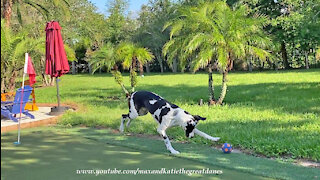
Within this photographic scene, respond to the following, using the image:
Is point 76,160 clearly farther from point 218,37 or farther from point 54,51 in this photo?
point 218,37

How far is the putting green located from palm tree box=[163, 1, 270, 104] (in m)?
4.80

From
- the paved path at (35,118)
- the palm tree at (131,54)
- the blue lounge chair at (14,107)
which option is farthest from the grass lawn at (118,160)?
the palm tree at (131,54)

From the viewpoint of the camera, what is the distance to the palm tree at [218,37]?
31.6 feet

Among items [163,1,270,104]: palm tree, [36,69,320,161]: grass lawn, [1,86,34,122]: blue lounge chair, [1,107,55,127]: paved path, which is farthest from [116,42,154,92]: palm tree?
[1,86,34,122]: blue lounge chair

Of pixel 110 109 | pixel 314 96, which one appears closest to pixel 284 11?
pixel 314 96

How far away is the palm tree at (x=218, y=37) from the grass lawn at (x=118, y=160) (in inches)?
169

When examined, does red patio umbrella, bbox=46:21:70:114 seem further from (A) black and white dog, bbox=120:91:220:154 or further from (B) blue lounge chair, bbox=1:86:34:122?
(A) black and white dog, bbox=120:91:220:154

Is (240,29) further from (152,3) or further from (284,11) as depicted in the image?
(152,3)

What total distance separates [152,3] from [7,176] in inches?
1369

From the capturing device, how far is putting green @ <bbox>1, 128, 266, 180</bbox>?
4.23 meters

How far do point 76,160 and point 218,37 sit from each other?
19.7 ft

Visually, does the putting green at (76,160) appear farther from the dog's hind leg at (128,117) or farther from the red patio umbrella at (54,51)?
the red patio umbrella at (54,51)

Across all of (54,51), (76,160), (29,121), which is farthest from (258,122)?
(54,51)

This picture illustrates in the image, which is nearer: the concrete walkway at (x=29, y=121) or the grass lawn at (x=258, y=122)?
the grass lawn at (x=258, y=122)
